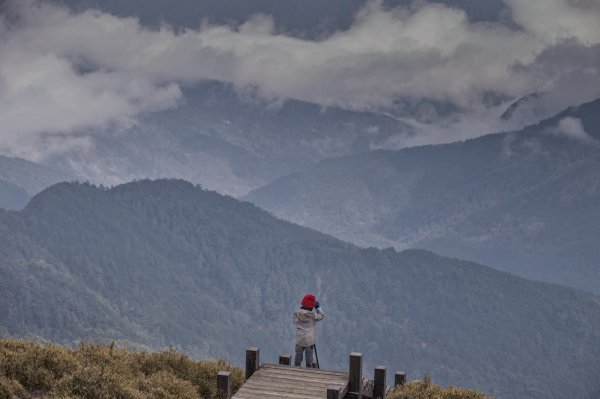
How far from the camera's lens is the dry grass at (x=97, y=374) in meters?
31.7

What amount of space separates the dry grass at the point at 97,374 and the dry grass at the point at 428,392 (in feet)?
26.3

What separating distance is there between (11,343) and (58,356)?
3485mm

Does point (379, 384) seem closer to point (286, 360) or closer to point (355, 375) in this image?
point (355, 375)

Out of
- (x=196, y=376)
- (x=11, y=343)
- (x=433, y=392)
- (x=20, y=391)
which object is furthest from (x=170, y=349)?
(x=433, y=392)

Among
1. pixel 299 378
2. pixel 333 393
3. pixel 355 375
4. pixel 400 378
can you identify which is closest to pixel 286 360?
pixel 299 378

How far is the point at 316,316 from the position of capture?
129 ft

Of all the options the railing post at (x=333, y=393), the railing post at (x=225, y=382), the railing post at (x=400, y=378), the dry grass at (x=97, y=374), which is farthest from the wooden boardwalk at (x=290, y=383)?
the railing post at (x=400, y=378)

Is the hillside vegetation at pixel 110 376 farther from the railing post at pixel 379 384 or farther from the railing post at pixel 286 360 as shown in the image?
the railing post at pixel 286 360

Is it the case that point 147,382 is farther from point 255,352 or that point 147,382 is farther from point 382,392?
point 382,392

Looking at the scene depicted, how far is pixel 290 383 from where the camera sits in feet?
115

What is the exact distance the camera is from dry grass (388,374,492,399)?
3650cm

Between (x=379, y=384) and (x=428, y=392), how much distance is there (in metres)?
2.27

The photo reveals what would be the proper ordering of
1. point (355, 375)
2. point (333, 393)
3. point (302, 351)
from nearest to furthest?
point (333, 393) → point (355, 375) → point (302, 351)

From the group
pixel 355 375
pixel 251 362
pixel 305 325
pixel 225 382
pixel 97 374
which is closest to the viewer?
pixel 97 374
